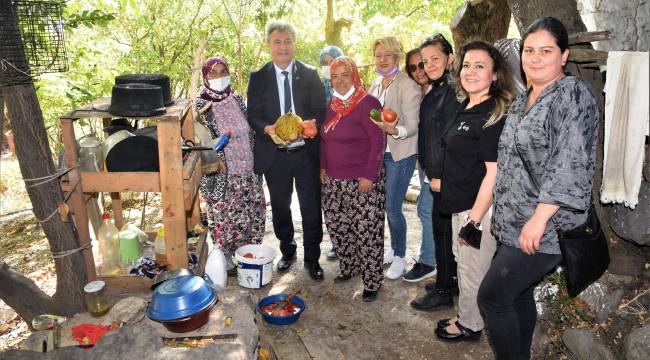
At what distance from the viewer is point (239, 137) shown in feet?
15.3

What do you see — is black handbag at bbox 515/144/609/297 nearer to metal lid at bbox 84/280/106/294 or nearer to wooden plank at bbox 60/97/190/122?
wooden plank at bbox 60/97/190/122

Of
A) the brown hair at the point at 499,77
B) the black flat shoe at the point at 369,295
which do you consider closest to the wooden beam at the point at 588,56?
the brown hair at the point at 499,77

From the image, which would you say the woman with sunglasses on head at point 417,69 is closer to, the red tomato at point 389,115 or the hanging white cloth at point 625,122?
the red tomato at point 389,115

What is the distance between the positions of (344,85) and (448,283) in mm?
1880

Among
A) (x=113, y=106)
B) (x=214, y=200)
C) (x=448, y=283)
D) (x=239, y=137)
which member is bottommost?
(x=448, y=283)

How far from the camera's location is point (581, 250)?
249 cm

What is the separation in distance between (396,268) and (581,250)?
248cm

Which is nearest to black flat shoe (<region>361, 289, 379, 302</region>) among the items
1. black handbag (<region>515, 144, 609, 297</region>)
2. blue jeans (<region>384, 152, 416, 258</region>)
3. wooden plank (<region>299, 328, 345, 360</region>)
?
wooden plank (<region>299, 328, 345, 360</region>)

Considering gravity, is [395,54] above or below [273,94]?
above

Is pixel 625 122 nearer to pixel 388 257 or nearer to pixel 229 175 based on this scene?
pixel 388 257

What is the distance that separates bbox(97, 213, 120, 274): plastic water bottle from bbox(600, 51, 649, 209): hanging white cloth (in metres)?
3.54

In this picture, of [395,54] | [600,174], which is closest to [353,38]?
→ [395,54]

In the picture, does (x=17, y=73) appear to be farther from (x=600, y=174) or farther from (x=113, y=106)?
(x=600, y=174)

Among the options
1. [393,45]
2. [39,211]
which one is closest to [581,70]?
[393,45]
